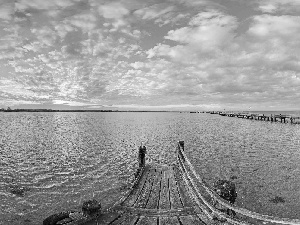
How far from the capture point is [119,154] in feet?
114

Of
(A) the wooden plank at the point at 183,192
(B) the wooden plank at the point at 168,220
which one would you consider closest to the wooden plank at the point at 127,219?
(B) the wooden plank at the point at 168,220

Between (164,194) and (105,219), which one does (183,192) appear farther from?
(105,219)

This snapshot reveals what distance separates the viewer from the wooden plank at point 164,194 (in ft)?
43.3

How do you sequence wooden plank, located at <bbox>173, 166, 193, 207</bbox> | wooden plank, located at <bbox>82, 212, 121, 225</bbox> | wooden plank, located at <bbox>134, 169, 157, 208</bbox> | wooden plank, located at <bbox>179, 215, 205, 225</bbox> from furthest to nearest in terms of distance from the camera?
wooden plank, located at <bbox>173, 166, 193, 207</bbox> → wooden plank, located at <bbox>134, 169, 157, 208</bbox> → wooden plank, located at <bbox>179, 215, 205, 225</bbox> → wooden plank, located at <bbox>82, 212, 121, 225</bbox>

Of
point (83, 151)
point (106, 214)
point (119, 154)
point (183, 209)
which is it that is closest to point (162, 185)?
point (183, 209)

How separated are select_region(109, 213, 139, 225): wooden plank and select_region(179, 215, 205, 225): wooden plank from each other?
84.4 inches

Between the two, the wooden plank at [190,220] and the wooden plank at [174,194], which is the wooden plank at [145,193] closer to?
the wooden plank at [174,194]

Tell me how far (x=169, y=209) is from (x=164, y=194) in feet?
8.55

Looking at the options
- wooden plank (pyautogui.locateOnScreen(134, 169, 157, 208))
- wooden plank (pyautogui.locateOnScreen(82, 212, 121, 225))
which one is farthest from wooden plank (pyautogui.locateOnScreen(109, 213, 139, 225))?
wooden plank (pyautogui.locateOnScreen(134, 169, 157, 208))

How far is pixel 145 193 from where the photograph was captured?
49.8ft

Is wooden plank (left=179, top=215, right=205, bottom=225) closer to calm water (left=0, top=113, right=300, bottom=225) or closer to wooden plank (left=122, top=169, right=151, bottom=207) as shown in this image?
wooden plank (left=122, top=169, right=151, bottom=207)

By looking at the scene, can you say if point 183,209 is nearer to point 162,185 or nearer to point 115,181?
point 162,185

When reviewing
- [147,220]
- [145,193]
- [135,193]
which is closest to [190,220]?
[147,220]

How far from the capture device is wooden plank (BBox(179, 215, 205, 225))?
10.8m
